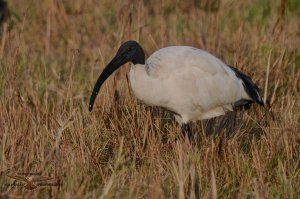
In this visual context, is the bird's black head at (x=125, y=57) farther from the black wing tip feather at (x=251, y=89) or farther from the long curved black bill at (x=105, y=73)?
the black wing tip feather at (x=251, y=89)

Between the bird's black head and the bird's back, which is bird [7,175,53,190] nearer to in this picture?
the bird's black head

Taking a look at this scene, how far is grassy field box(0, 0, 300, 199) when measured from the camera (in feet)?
13.5

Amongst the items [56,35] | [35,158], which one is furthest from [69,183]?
[56,35]

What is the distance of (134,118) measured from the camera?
527 centimetres

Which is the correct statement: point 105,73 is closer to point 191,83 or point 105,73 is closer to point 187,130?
point 191,83

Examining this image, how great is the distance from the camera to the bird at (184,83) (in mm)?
→ 5102

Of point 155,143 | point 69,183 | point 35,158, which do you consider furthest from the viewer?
point 155,143

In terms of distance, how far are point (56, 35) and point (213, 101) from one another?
291 cm

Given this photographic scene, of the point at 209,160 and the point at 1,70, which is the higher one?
the point at 1,70

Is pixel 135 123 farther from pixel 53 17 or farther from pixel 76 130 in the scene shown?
pixel 53 17

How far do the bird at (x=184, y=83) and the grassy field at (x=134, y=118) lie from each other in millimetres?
161

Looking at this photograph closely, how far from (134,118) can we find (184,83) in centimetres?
42

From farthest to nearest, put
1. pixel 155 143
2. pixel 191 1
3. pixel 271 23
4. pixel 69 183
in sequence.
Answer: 1. pixel 191 1
2. pixel 271 23
3. pixel 155 143
4. pixel 69 183

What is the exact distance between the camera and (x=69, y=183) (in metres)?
3.90
